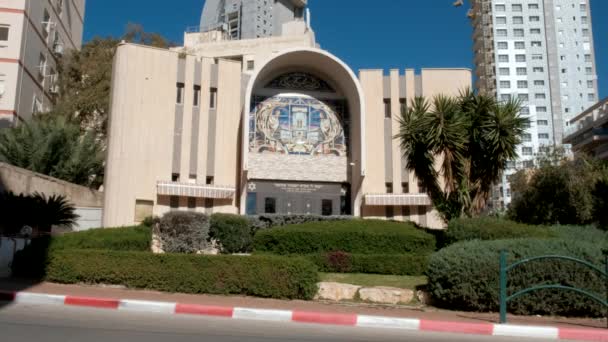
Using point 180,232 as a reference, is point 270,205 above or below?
above

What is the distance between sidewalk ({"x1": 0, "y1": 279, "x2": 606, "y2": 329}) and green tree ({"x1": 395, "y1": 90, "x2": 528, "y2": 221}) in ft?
25.2

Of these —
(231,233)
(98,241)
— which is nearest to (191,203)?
(231,233)

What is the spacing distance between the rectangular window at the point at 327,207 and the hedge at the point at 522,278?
604 inches

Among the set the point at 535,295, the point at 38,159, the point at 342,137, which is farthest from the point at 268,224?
the point at 535,295

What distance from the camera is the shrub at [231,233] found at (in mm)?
17281

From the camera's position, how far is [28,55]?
30500 mm

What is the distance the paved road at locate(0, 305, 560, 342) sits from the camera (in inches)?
251

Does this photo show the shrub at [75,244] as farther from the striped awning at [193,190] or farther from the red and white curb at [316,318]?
the striped awning at [193,190]

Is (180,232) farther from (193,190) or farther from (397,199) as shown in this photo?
(397,199)

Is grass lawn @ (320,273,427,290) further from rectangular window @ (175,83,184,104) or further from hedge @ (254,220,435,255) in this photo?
rectangular window @ (175,83,184,104)

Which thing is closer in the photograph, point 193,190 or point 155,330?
point 155,330

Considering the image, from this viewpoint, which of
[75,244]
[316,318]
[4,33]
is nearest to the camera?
[316,318]

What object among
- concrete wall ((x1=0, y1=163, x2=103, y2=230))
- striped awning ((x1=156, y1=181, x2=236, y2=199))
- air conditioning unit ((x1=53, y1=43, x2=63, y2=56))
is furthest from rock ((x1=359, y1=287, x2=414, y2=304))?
air conditioning unit ((x1=53, y1=43, x2=63, y2=56))

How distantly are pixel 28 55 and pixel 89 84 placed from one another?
3.93 m
